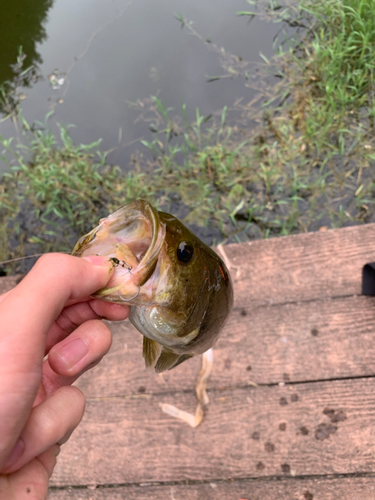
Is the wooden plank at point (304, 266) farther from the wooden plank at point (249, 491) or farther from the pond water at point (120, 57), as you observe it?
the pond water at point (120, 57)

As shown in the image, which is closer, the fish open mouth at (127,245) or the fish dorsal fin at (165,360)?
the fish open mouth at (127,245)

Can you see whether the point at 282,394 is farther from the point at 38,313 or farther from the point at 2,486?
the point at 38,313

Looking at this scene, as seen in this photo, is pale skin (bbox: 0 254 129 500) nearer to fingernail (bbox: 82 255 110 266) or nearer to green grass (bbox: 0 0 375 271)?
fingernail (bbox: 82 255 110 266)

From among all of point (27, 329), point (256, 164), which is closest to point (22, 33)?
point (256, 164)

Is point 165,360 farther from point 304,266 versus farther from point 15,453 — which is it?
point 304,266

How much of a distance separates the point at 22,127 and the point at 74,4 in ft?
6.79

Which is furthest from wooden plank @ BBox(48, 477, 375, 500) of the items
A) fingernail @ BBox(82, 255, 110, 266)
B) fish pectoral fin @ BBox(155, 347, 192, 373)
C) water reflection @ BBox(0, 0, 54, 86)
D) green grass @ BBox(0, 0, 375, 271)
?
water reflection @ BBox(0, 0, 54, 86)

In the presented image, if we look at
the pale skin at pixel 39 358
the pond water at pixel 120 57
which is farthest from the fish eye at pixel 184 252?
the pond water at pixel 120 57

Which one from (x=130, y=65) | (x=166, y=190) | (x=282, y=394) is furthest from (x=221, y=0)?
(x=282, y=394)

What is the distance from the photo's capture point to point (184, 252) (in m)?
1.08

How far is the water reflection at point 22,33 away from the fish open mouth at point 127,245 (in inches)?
161

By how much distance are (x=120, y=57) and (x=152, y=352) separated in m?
3.94

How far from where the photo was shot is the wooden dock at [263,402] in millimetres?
1707

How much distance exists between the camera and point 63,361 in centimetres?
104
